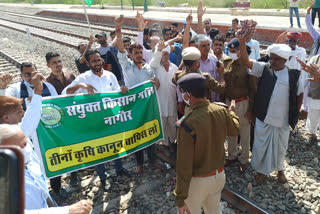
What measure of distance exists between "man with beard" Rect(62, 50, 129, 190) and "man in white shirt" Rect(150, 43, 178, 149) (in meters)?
0.71

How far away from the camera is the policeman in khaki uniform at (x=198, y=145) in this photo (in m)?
2.58

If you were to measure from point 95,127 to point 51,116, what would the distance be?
709mm

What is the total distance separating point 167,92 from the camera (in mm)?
4949

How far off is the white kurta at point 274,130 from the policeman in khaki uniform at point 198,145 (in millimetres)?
1481

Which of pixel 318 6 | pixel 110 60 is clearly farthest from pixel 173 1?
pixel 110 60

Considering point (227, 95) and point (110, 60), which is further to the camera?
point (110, 60)

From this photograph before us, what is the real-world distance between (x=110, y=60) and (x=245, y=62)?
3.50 metres

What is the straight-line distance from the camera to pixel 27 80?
4270 millimetres

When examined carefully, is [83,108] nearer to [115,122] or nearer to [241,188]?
[115,122]

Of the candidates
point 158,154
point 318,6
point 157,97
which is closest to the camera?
point 157,97

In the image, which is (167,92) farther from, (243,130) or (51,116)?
(51,116)

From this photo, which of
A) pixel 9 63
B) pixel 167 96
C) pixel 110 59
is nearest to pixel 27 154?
pixel 167 96

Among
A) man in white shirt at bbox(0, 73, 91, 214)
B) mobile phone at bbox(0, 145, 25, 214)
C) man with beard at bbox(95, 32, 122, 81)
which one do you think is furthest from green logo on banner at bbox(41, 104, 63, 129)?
mobile phone at bbox(0, 145, 25, 214)

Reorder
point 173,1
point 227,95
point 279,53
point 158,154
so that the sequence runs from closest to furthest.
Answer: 1. point 279,53
2. point 227,95
3. point 158,154
4. point 173,1
